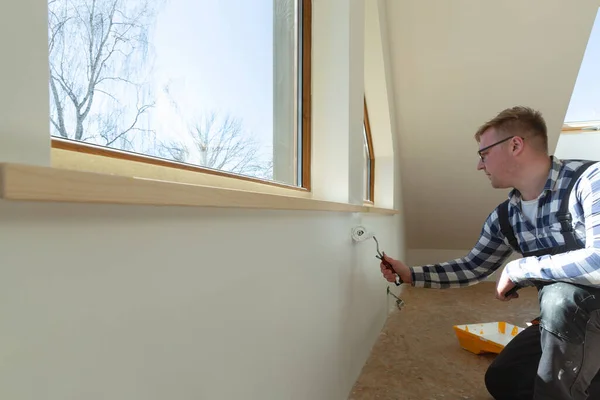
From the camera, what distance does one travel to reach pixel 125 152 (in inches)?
27.3

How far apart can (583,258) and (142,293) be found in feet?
4.29

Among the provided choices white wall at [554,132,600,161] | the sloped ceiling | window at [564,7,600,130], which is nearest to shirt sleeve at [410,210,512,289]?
the sloped ceiling

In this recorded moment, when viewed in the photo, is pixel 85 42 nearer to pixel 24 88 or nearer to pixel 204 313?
pixel 24 88

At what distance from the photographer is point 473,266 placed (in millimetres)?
1860

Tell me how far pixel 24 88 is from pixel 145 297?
0.28 metres

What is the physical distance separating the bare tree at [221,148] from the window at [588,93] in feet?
10.9

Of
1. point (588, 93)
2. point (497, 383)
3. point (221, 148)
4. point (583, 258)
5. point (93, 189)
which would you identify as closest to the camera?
point (93, 189)

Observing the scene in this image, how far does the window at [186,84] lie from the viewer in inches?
24.7

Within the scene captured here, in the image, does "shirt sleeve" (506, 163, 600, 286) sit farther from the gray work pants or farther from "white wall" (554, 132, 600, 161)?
"white wall" (554, 132, 600, 161)

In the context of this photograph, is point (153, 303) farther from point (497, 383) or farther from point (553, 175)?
point (497, 383)

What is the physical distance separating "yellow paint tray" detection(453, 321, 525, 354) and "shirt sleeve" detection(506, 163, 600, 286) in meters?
0.96

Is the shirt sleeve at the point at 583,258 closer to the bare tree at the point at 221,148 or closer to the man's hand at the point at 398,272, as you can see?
the man's hand at the point at 398,272

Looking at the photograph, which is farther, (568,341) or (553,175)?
(553,175)

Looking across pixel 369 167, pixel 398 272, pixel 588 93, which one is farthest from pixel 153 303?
pixel 588 93
